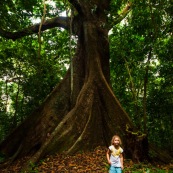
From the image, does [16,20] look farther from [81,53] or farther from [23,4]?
[81,53]

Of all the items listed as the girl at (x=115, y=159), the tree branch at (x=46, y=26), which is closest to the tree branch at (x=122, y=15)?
the tree branch at (x=46, y=26)

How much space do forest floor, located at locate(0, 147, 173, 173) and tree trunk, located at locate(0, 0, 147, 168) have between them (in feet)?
0.85

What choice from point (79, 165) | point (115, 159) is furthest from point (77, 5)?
point (115, 159)

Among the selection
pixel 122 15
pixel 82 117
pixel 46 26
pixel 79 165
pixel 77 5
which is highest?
pixel 122 15

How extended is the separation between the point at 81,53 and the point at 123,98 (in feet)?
23.1

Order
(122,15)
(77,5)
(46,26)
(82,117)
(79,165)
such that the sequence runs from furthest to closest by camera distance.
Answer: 1. (122,15)
2. (46,26)
3. (77,5)
4. (82,117)
5. (79,165)

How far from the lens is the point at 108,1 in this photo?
43.0 feet

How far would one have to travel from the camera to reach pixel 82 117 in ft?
29.2

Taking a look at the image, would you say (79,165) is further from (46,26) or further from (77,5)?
(46,26)

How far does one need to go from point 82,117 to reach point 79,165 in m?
2.07

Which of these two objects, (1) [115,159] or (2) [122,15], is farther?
(2) [122,15]

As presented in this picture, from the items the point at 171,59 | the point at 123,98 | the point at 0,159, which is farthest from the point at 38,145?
the point at 123,98

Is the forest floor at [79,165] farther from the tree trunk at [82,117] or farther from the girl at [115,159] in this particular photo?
the girl at [115,159]

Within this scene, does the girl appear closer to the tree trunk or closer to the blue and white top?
the blue and white top
